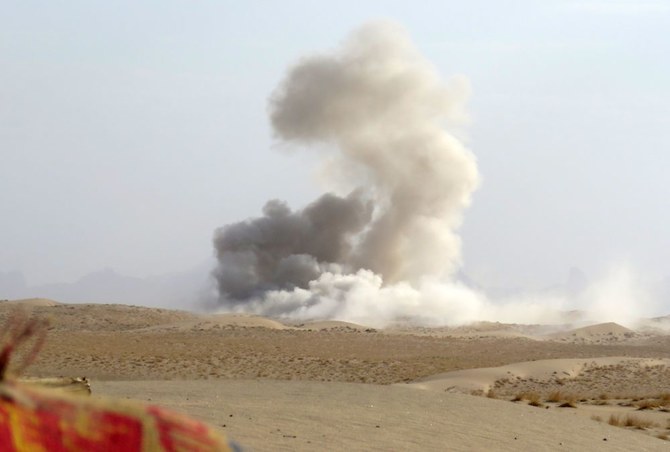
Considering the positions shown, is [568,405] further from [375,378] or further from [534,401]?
[375,378]

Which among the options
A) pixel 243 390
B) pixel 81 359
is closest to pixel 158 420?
pixel 243 390

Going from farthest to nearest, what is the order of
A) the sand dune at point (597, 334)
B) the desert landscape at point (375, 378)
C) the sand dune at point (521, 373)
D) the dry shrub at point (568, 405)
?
1. the sand dune at point (597, 334)
2. the sand dune at point (521, 373)
3. the dry shrub at point (568, 405)
4. the desert landscape at point (375, 378)

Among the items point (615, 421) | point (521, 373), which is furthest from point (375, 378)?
point (615, 421)

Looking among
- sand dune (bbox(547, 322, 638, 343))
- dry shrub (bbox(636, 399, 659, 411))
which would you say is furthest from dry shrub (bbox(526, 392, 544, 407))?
sand dune (bbox(547, 322, 638, 343))

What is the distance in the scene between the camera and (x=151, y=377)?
87.7 feet

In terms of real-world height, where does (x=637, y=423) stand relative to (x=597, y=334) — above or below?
below

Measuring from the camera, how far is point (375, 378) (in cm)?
2834

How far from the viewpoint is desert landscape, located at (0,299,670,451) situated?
14273mm

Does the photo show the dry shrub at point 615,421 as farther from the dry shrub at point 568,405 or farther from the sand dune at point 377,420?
the dry shrub at point 568,405

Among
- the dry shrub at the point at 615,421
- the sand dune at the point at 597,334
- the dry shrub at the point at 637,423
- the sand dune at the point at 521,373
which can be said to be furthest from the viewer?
the sand dune at the point at 597,334

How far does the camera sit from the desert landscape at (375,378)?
14.3 meters

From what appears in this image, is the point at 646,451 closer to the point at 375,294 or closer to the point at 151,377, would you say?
the point at 151,377

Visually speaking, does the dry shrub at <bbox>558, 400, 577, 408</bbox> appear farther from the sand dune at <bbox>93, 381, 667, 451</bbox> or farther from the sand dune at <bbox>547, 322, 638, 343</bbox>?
the sand dune at <bbox>547, 322, 638, 343</bbox>

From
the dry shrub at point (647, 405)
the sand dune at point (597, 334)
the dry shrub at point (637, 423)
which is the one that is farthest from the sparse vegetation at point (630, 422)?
the sand dune at point (597, 334)
